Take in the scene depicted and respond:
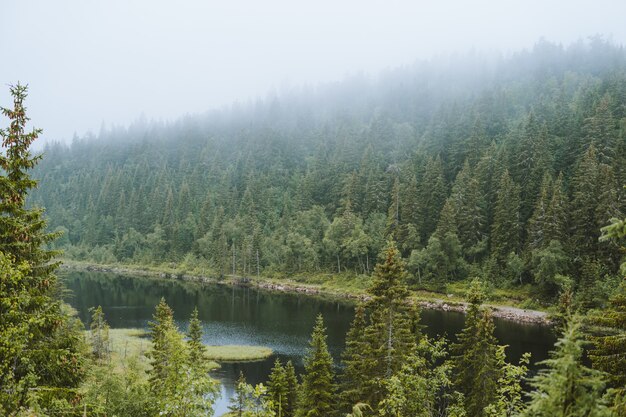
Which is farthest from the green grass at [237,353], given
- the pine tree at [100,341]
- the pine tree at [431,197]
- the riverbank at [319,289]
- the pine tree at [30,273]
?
the pine tree at [431,197]

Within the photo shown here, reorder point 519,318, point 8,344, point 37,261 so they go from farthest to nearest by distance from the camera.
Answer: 1. point 519,318
2. point 37,261
3. point 8,344

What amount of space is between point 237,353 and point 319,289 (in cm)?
5453

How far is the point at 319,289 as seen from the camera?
111 m

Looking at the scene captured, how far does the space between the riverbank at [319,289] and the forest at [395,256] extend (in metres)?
3.78

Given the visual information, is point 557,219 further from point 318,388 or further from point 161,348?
point 161,348

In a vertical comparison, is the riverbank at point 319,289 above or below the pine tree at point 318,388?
below

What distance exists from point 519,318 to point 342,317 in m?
29.9

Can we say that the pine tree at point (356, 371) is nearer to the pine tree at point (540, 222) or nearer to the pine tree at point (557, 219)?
the pine tree at point (540, 222)

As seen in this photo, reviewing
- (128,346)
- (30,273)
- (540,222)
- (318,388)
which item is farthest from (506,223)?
(30,273)

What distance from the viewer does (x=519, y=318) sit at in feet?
249

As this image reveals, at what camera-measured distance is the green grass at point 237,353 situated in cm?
5606

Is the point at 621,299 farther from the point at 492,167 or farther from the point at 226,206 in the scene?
the point at 226,206

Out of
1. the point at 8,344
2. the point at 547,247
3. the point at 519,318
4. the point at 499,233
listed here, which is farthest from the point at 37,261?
the point at 499,233

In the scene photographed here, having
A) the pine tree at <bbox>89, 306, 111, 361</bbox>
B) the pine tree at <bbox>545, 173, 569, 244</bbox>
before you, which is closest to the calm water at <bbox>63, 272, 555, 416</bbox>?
the pine tree at <bbox>89, 306, 111, 361</bbox>
